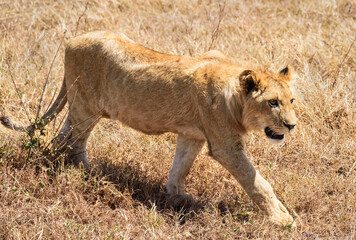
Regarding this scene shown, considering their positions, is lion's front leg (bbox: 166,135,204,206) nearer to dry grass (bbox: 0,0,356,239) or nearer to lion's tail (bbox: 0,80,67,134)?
dry grass (bbox: 0,0,356,239)

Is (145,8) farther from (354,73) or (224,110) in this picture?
(224,110)

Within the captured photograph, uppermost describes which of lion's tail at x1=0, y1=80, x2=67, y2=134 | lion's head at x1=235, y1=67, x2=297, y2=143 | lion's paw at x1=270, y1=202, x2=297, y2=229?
lion's head at x1=235, y1=67, x2=297, y2=143

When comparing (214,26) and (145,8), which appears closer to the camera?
(214,26)

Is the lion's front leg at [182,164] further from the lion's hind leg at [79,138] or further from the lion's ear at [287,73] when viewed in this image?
the lion's ear at [287,73]

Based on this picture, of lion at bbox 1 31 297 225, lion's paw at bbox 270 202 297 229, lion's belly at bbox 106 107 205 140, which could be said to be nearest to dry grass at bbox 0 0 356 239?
lion's paw at bbox 270 202 297 229

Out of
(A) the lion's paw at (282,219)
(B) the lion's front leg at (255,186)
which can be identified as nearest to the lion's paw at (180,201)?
(B) the lion's front leg at (255,186)

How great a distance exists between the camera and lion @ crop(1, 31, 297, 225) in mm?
3932

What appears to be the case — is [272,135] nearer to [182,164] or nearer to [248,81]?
[248,81]

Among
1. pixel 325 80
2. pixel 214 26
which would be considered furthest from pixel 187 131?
pixel 214 26

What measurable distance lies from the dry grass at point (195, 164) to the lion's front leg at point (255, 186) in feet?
0.33

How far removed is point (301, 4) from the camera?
9.52 m

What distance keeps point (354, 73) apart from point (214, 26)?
2664 millimetres

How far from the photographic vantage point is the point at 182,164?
468 centimetres

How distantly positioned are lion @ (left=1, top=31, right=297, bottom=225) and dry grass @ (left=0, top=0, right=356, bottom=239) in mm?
261
